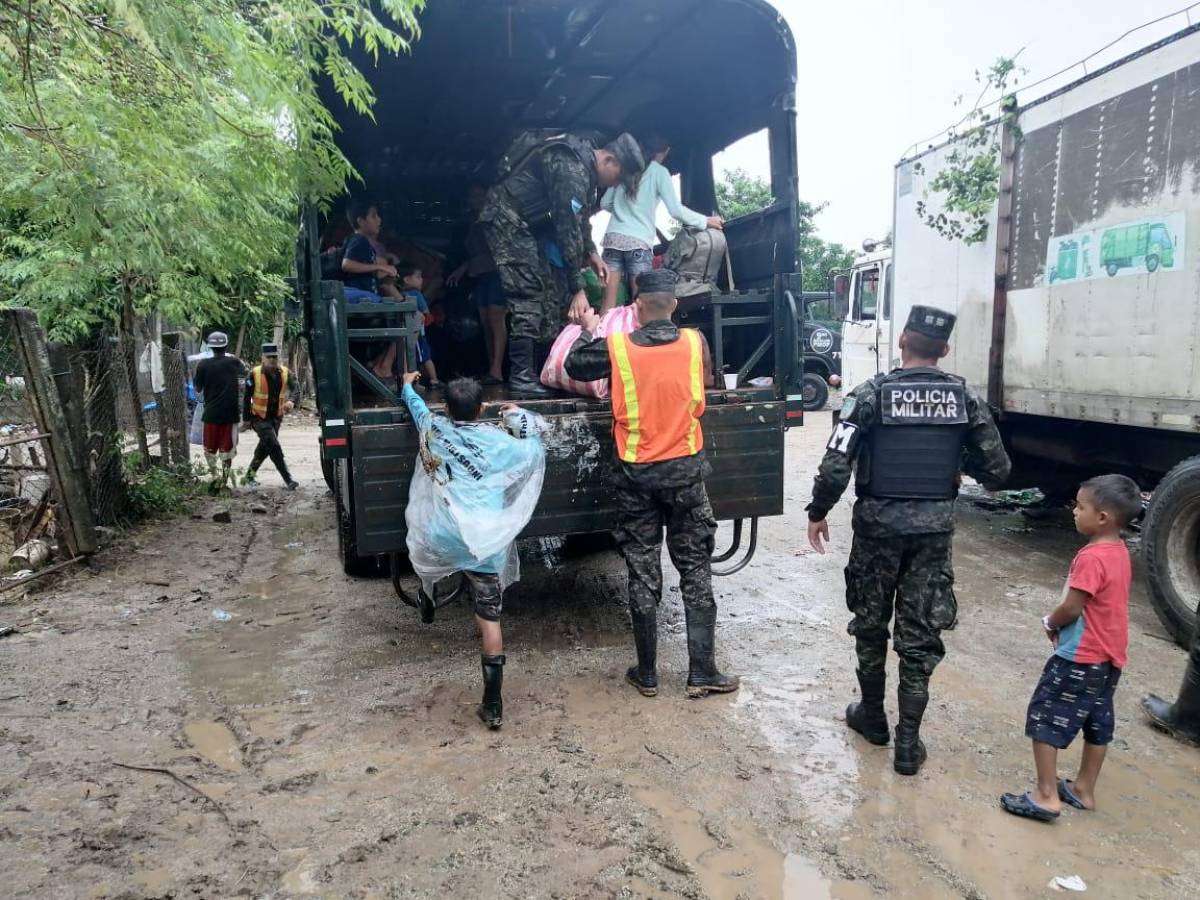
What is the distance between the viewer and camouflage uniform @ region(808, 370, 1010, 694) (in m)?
3.09

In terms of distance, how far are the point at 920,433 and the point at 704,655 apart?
1376 millimetres

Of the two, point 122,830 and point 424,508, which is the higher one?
point 424,508

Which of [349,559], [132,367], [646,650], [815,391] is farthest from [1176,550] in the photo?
[815,391]

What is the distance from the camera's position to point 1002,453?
315cm

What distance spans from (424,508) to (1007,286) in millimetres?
4695

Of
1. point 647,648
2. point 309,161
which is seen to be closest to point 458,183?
point 309,161

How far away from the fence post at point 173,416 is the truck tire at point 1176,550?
8.13 metres

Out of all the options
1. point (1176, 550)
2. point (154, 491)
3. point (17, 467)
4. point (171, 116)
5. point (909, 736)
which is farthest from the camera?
point (154, 491)

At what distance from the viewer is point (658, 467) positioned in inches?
144

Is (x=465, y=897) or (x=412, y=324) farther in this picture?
(x=412, y=324)

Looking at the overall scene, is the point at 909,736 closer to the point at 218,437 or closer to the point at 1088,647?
the point at 1088,647

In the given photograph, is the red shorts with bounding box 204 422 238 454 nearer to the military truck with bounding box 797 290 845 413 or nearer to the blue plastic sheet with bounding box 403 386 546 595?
the blue plastic sheet with bounding box 403 386 546 595

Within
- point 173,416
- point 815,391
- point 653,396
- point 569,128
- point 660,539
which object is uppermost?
point 569,128

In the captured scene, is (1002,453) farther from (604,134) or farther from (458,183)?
(458,183)
